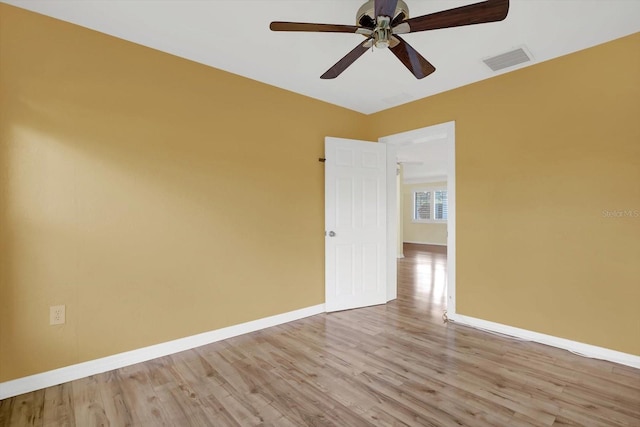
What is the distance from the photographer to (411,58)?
201cm

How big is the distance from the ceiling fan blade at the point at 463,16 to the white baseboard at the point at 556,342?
9.21ft

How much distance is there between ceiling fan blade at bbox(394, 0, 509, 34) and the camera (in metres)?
1.49

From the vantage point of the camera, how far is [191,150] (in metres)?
2.78

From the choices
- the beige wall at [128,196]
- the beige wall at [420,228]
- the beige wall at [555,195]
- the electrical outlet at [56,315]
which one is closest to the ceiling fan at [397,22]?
the beige wall at [128,196]

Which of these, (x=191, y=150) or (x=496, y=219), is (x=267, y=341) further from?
(x=496, y=219)

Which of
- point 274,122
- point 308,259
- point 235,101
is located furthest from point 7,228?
point 308,259

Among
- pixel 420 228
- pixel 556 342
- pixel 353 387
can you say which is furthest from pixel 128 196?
pixel 420 228

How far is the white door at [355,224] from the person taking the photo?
3.72 metres

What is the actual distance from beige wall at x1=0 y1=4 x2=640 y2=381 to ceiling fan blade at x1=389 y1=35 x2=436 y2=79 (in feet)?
4.86

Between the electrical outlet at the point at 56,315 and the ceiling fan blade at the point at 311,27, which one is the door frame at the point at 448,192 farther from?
the electrical outlet at the point at 56,315

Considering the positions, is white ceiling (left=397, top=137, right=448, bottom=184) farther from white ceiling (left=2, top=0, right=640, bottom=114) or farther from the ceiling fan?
the ceiling fan

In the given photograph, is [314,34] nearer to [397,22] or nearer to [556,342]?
[397,22]

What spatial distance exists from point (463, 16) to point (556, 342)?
115 inches

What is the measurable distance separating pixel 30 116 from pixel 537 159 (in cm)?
431
